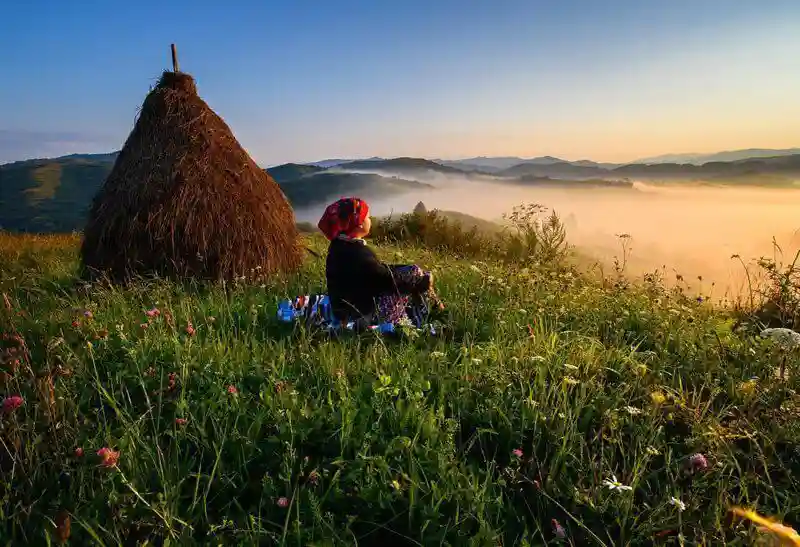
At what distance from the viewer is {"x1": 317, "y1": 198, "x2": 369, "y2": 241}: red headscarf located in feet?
16.1

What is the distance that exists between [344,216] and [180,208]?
2429 millimetres

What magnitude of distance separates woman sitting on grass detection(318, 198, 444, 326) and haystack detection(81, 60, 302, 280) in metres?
1.69

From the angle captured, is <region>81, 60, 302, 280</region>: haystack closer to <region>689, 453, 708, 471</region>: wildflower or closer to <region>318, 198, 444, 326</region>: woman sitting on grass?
<region>318, 198, 444, 326</region>: woman sitting on grass

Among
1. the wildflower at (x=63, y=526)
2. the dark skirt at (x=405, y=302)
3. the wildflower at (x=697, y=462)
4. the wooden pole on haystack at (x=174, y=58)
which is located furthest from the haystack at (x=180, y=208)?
the wildflower at (x=697, y=462)

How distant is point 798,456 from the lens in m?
2.96

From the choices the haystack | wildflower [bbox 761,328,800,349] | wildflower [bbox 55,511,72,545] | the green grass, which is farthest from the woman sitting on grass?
wildflower [bbox 55,511,72,545]

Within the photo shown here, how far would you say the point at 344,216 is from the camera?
4906mm

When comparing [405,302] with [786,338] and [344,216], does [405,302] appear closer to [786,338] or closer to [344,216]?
[344,216]

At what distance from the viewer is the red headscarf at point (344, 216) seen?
193 inches

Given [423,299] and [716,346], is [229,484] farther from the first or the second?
[716,346]

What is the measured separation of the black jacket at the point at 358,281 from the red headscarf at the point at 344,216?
116 millimetres

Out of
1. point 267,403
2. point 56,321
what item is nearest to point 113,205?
point 56,321

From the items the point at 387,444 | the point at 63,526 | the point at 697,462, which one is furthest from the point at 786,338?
the point at 63,526

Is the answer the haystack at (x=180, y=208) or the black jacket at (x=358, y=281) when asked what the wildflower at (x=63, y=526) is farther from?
the haystack at (x=180, y=208)
